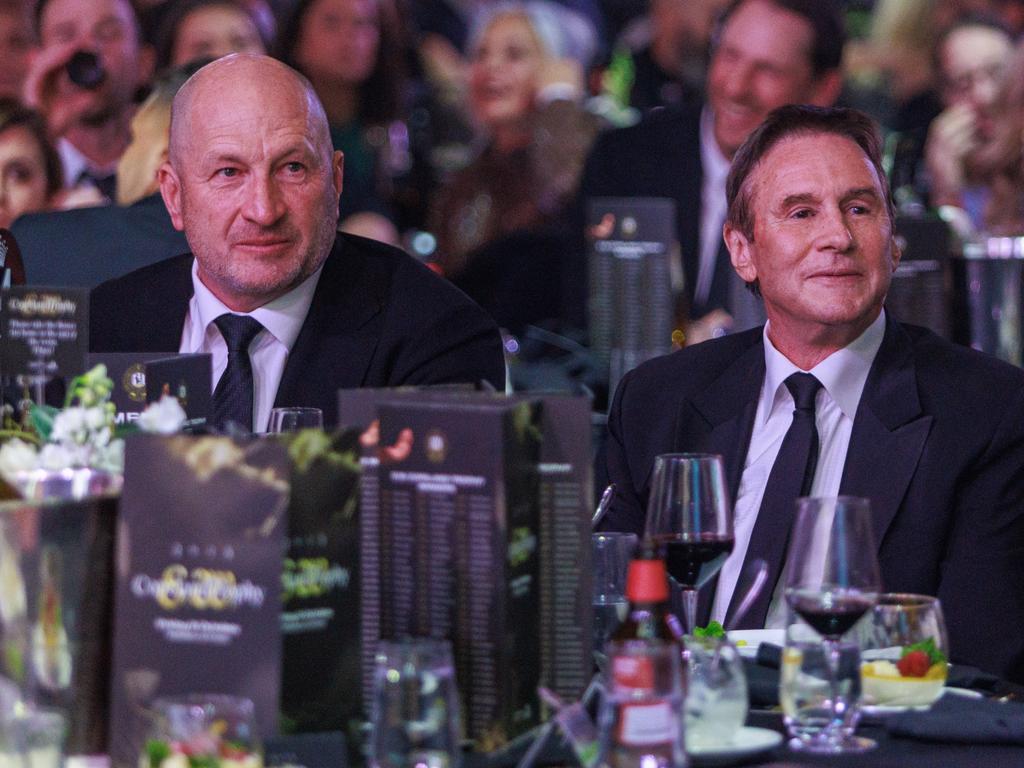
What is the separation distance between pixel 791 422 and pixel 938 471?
24 centimetres

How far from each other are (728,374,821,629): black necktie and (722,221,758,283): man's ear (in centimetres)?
32

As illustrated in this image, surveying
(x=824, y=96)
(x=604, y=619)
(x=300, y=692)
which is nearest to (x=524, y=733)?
(x=300, y=692)

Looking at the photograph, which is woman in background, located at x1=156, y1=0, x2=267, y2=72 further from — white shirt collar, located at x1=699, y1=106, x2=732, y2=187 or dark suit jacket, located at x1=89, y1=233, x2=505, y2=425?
dark suit jacket, located at x1=89, y1=233, x2=505, y2=425

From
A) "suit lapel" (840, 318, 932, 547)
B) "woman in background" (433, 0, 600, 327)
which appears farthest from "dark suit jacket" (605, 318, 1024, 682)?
"woman in background" (433, 0, 600, 327)

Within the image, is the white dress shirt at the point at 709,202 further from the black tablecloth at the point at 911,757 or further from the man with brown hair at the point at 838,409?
the black tablecloth at the point at 911,757

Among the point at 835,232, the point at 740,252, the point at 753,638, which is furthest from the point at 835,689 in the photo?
the point at 740,252

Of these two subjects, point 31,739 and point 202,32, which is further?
point 202,32

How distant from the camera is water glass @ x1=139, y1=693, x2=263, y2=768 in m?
1.44

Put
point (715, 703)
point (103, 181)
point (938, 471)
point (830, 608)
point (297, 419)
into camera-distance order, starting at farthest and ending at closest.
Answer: point (103, 181), point (938, 471), point (297, 419), point (830, 608), point (715, 703)

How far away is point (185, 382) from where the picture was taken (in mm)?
2002

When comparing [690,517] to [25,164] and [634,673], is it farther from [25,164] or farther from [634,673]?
[25,164]

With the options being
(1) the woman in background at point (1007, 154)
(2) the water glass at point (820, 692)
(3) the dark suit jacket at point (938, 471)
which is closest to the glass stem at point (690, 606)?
(2) the water glass at point (820, 692)

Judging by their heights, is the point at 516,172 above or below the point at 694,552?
above

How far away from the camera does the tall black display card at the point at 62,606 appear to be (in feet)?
4.93
